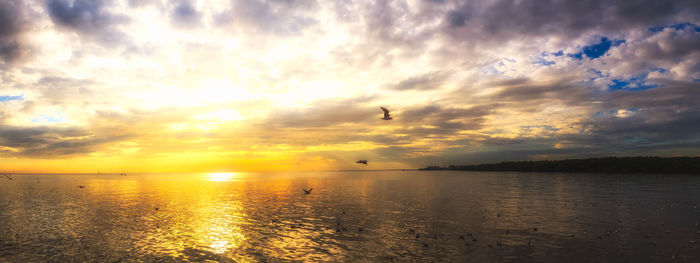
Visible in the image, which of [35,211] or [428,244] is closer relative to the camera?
[428,244]

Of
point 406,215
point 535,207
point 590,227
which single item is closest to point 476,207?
point 535,207

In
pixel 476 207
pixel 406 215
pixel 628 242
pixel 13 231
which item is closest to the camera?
pixel 628 242

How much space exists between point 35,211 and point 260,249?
44.5 m

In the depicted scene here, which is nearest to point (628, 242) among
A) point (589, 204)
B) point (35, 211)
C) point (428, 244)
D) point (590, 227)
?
point (590, 227)

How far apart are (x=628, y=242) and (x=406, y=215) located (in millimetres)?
20417

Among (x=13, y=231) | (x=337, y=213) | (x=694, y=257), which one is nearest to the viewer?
(x=694, y=257)

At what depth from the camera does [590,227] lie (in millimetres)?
30688

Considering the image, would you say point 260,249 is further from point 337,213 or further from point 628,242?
point 628,242

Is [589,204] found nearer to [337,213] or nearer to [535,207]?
[535,207]

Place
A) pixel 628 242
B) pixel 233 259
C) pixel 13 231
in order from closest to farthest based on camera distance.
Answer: pixel 233 259
pixel 628 242
pixel 13 231

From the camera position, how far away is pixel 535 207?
1779 inches

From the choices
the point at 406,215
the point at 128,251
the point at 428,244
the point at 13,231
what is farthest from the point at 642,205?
the point at 13,231

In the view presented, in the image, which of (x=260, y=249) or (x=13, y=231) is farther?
(x=13, y=231)

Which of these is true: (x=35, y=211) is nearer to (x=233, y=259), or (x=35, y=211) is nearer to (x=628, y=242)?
(x=233, y=259)
